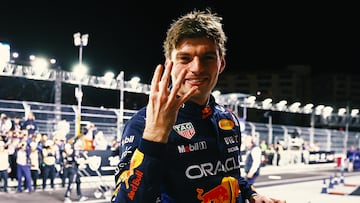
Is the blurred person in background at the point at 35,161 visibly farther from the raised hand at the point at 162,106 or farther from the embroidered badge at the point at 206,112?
the raised hand at the point at 162,106

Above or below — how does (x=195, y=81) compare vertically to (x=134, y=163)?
above

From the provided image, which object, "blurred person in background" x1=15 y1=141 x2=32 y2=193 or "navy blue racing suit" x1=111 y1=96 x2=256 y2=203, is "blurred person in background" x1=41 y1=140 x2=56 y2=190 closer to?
"blurred person in background" x1=15 y1=141 x2=32 y2=193

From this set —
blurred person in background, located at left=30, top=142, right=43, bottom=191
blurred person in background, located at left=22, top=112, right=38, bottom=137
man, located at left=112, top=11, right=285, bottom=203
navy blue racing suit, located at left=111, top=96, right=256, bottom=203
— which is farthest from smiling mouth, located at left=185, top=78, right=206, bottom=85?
blurred person in background, located at left=22, top=112, right=38, bottom=137

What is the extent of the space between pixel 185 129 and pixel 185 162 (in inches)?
5.2

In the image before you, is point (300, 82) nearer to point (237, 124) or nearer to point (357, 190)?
point (357, 190)

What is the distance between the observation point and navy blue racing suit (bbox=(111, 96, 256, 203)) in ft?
4.17

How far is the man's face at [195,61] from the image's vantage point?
5.03 ft

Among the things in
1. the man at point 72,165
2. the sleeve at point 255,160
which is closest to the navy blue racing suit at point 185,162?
the sleeve at point 255,160

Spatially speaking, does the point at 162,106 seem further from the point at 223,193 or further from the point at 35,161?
the point at 35,161

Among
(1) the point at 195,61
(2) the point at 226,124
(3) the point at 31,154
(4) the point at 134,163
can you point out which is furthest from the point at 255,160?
(4) the point at 134,163

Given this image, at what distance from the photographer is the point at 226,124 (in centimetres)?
182

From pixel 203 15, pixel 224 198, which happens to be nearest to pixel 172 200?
pixel 224 198

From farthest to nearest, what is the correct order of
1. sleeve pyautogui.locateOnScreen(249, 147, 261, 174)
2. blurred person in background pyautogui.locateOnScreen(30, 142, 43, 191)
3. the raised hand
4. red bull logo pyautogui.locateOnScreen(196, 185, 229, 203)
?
1. blurred person in background pyautogui.locateOnScreen(30, 142, 43, 191)
2. sleeve pyautogui.locateOnScreen(249, 147, 261, 174)
3. red bull logo pyautogui.locateOnScreen(196, 185, 229, 203)
4. the raised hand

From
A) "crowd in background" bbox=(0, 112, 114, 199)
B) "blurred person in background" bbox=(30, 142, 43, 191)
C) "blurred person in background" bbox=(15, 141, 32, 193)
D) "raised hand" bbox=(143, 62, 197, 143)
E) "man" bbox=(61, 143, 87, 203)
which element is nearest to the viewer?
"raised hand" bbox=(143, 62, 197, 143)
